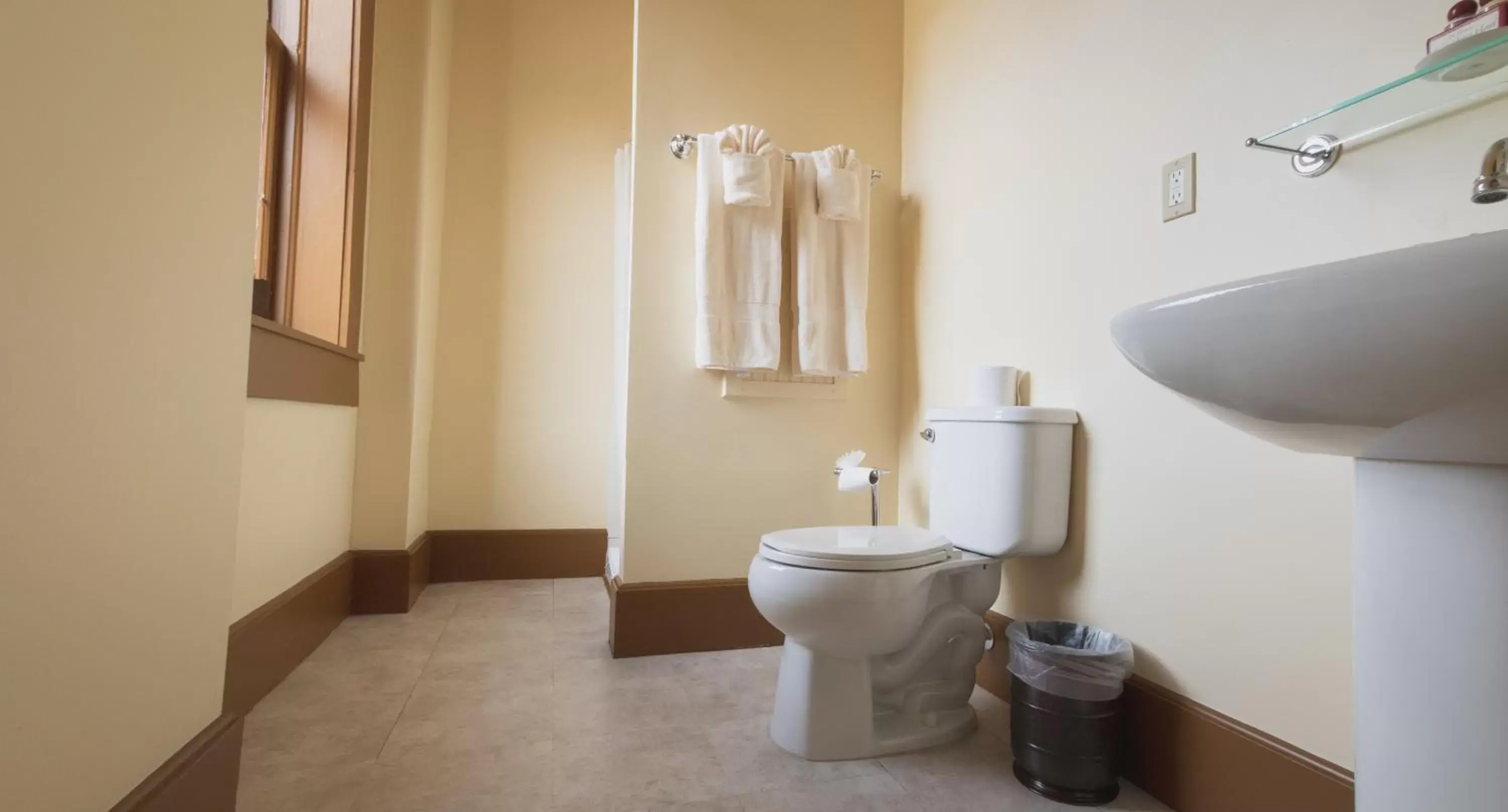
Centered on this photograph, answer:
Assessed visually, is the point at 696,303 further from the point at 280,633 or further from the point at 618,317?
the point at 280,633

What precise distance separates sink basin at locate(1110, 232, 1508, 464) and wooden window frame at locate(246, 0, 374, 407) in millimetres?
1795

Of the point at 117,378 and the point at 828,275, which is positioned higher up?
the point at 828,275

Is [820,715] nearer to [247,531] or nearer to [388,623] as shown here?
[247,531]

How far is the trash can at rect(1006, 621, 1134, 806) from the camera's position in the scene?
1.21 meters

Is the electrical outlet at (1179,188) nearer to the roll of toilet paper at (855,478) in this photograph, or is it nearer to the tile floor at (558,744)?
the roll of toilet paper at (855,478)

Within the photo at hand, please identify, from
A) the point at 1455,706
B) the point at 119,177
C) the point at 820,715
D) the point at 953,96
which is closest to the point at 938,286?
the point at 953,96

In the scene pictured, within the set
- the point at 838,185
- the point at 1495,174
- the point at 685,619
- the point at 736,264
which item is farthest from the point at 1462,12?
the point at 685,619

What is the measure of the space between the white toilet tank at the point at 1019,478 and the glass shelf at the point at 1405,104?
600 millimetres

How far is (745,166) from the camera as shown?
1846 millimetres

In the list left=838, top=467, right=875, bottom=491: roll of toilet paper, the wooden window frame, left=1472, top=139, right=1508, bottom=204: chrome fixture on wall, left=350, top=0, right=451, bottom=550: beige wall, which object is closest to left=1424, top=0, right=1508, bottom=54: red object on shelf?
left=1472, top=139, right=1508, bottom=204: chrome fixture on wall

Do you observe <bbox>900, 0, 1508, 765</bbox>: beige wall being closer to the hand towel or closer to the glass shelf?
the glass shelf

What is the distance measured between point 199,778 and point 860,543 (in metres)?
1.10

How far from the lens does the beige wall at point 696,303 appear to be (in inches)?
76.5

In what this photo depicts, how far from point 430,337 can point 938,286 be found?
6.06 feet
